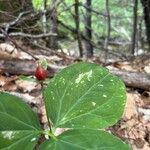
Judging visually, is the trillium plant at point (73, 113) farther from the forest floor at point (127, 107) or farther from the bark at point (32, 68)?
the bark at point (32, 68)

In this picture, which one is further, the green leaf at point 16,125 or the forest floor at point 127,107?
the forest floor at point 127,107

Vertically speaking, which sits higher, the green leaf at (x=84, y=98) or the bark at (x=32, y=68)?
the green leaf at (x=84, y=98)

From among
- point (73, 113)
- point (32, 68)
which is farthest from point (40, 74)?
Answer: point (32, 68)

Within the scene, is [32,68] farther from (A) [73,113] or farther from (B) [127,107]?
(A) [73,113]

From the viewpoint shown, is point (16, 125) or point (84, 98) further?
point (84, 98)

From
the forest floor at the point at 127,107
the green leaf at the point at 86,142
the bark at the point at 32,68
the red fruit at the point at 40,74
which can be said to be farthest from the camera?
the bark at the point at 32,68

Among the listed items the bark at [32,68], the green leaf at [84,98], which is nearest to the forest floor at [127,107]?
the bark at [32,68]
